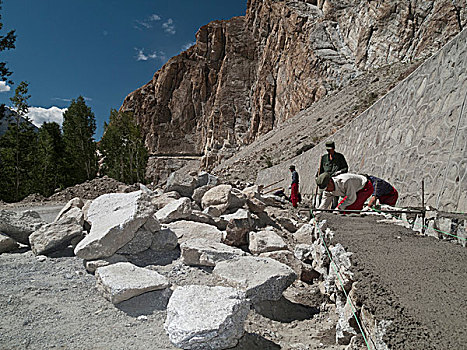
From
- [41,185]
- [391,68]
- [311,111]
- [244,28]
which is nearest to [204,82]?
[244,28]

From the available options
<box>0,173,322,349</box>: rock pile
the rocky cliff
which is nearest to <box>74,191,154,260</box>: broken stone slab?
<box>0,173,322,349</box>: rock pile

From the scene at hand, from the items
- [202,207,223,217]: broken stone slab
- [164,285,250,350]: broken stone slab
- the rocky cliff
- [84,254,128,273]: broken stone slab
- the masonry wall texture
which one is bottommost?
[164,285,250,350]: broken stone slab

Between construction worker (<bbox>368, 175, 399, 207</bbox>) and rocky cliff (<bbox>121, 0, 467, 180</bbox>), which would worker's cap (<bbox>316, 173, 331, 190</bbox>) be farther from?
rocky cliff (<bbox>121, 0, 467, 180</bbox>)

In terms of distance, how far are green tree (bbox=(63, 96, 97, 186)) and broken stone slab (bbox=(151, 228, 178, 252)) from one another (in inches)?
754

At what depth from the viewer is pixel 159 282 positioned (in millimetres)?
3213

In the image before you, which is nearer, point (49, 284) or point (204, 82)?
point (49, 284)

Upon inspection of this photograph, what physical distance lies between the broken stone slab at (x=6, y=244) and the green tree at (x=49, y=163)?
1405 centimetres

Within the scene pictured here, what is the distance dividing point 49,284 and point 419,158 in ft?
19.8

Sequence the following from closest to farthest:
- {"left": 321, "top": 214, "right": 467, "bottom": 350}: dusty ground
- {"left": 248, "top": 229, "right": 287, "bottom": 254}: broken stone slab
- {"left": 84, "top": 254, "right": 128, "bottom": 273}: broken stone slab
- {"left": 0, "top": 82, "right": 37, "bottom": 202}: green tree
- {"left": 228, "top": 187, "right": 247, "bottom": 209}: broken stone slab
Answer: {"left": 321, "top": 214, "right": 467, "bottom": 350}: dusty ground → {"left": 84, "top": 254, "right": 128, "bottom": 273}: broken stone slab → {"left": 248, "top": 229, "right": 287, "bottom": 254}: broken stone slab → {"left": 228, "top": 187, "right": 247, "bottom": 209}: broken stone slab → {"left": 0, "top": 82, "right": 37, "bottom": 202}: green tree

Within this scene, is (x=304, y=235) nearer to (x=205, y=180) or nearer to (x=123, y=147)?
(x=205, y=180)

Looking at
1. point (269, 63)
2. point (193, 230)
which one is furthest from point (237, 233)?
point (269, 63)

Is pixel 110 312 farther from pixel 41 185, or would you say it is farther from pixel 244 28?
pixel 244 28

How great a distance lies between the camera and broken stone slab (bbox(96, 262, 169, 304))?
3.01 meters

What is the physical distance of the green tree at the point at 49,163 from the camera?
57.4 ft
